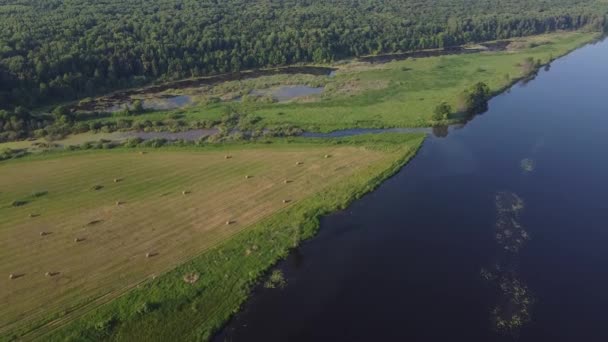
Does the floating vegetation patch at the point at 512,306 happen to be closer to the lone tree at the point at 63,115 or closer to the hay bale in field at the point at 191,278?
the hay bale in field at the point at 191,278

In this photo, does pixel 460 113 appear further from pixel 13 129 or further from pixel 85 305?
pixel 13 129

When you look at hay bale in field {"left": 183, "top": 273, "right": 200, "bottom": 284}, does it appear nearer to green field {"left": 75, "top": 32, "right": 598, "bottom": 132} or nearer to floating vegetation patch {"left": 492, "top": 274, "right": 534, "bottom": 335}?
floating vegetation patch {"left": 492, "top": 274, "right": 534, "bottom": 335}

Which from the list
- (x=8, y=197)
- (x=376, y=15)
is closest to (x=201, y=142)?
(x=8, y=197)

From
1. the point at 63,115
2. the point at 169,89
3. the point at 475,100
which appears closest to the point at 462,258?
the point at 475,100

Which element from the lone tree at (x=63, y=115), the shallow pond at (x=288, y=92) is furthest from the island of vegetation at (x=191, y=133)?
the shallow pond at (x=288, y=92)

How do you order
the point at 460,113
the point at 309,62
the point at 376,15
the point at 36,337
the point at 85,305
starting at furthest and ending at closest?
the point at 376,15, the point at 309,62, the point at 460,113, the point at 85,305, the point at 36,337

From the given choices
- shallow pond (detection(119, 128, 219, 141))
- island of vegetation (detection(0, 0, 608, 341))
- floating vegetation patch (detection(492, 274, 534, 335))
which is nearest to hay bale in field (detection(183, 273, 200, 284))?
island of vegetation (detection(0, 0, 608, 341))

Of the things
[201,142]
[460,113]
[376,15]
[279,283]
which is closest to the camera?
[279,283]
